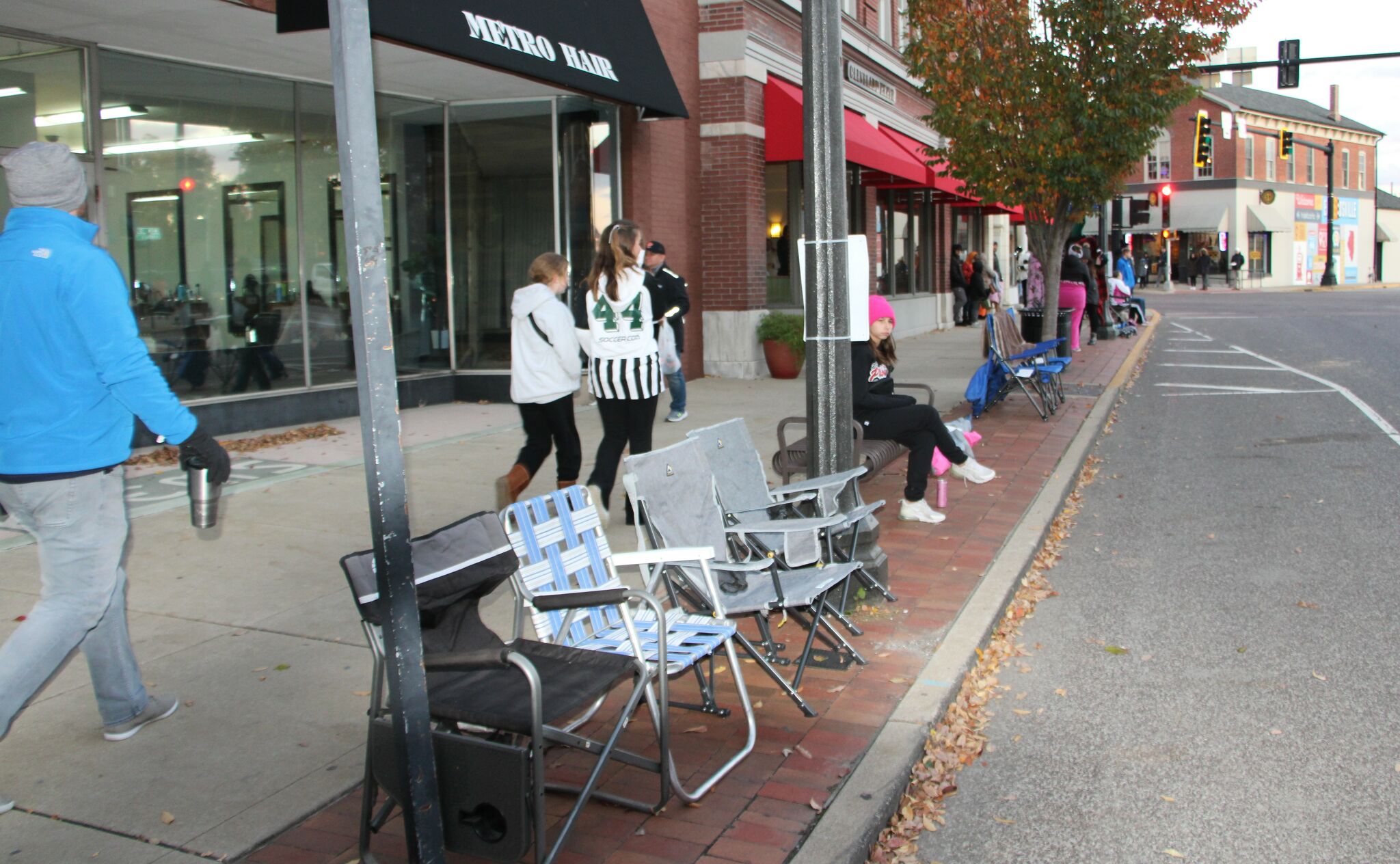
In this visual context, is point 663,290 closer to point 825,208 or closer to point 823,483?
point 825,208

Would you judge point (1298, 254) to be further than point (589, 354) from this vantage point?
Yes

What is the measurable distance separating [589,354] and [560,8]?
5.12 meters

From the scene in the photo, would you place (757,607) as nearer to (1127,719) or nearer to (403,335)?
(1127,719)

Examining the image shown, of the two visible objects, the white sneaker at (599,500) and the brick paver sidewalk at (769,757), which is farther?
→ the white sneaker at (599,500)

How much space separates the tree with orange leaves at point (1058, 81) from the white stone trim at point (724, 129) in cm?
260

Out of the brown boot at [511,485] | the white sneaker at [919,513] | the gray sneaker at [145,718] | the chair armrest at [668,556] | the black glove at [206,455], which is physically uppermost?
the black glove at [206,455]

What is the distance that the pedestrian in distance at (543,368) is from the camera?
22.9 feet

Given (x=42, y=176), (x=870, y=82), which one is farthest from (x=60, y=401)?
(x=870, y=82)

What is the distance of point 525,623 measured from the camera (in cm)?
579

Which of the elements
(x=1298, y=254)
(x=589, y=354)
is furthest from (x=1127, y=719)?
(x=1298, y=254)

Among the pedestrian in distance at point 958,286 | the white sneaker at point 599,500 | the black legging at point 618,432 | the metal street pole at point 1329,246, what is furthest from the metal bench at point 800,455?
the metal street pole at point 1329,246

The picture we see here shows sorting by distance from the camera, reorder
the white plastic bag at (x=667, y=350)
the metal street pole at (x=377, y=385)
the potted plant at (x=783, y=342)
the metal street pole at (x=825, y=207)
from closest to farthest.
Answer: the metal street pole at (x=377, y=385) → the metal street pole at (x=825, y=207) → the white plastic bag at (x=667, y=350) → the potted plant at (x=783, y=342)

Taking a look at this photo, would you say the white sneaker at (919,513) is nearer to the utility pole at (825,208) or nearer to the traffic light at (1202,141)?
the utility pole at (825,208)

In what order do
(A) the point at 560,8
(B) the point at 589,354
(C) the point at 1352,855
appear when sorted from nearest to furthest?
(C) the point at 1352,855
(B) the point at 589,354
(A) the point at 560,8
